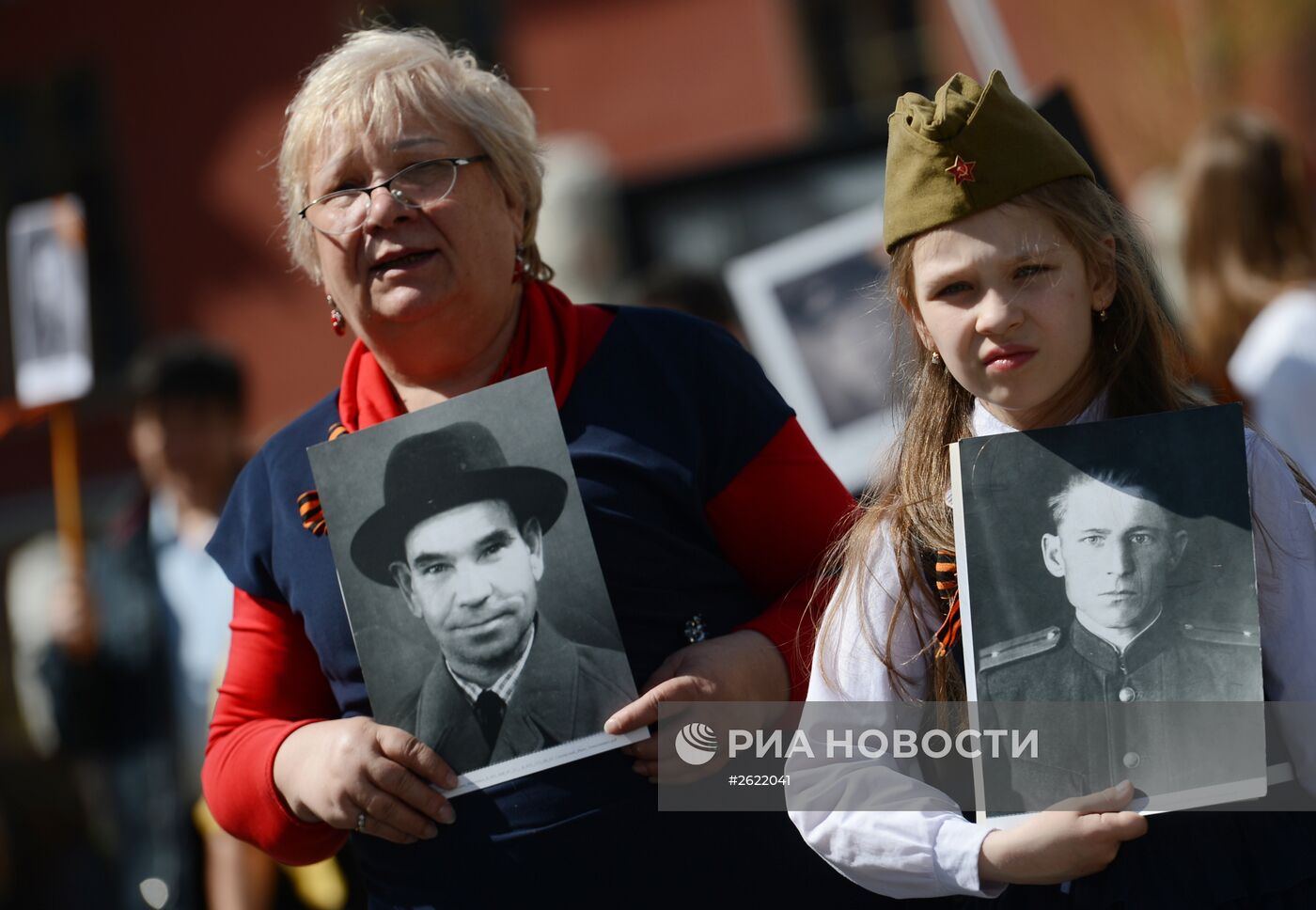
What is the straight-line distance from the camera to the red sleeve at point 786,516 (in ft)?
6.46

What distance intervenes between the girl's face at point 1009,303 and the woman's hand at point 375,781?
74 cm

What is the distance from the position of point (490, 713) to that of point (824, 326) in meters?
2.04

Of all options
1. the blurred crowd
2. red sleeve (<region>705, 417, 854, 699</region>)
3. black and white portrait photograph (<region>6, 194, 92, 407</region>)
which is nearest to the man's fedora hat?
red sleeve (<region>705, 417, 854, 699</region>)

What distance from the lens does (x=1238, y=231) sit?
3.44m

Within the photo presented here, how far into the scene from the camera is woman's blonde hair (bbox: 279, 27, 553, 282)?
1956 millimetres

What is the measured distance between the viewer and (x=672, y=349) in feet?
6.63

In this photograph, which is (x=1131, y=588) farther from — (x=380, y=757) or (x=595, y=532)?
(x=380, y=757)

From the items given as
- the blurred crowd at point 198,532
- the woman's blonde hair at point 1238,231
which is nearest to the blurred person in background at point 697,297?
the blurred crowd at point 198,532

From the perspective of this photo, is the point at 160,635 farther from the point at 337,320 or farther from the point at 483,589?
the point at 483,589

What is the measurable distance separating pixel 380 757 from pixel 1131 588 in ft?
2.77

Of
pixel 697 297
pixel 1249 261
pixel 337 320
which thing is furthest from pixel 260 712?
pixel 1249 261

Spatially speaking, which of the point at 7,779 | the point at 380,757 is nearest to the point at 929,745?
the point at 380,757

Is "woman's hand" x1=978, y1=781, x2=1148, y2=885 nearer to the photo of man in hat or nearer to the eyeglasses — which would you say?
the photo of man in hat

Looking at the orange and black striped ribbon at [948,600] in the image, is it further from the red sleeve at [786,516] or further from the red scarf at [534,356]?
the red scarf at [534,356]
